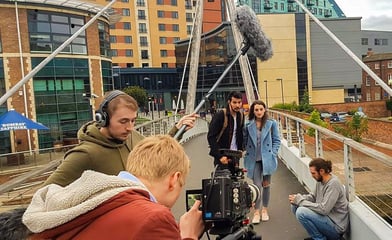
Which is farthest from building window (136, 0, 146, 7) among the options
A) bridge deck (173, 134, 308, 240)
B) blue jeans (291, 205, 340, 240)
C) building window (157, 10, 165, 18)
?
blue jeans (291, 205, 340, 240)

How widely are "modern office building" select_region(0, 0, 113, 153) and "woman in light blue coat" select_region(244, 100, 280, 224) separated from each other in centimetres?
1947

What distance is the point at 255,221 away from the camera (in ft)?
14.8

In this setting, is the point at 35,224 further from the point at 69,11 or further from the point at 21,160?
the point at 69,11

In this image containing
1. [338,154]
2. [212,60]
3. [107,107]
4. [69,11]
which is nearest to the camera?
[107,107]

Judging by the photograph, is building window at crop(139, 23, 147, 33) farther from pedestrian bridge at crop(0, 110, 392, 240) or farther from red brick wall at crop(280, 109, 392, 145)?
pedestrian bridge at crop(0, 110, 392, 240)

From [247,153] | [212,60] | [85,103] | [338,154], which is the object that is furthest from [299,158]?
[212,60]

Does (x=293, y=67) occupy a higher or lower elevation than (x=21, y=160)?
higher

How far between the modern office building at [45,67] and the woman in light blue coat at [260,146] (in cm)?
1947

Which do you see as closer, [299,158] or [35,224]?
Result: [35,224]

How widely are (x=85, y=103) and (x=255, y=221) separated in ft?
77.1

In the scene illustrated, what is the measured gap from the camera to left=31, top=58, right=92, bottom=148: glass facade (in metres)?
23.8

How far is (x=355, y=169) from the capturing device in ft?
14.3

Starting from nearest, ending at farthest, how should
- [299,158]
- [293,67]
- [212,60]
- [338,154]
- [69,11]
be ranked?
[338,154] < [299,158] < [69,11] < [212,60] < [293,67]

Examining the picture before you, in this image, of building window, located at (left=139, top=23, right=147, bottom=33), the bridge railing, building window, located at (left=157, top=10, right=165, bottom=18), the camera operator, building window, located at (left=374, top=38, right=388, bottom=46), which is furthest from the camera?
building window, located at (left=374, top=38, right=388, bottom=46)
